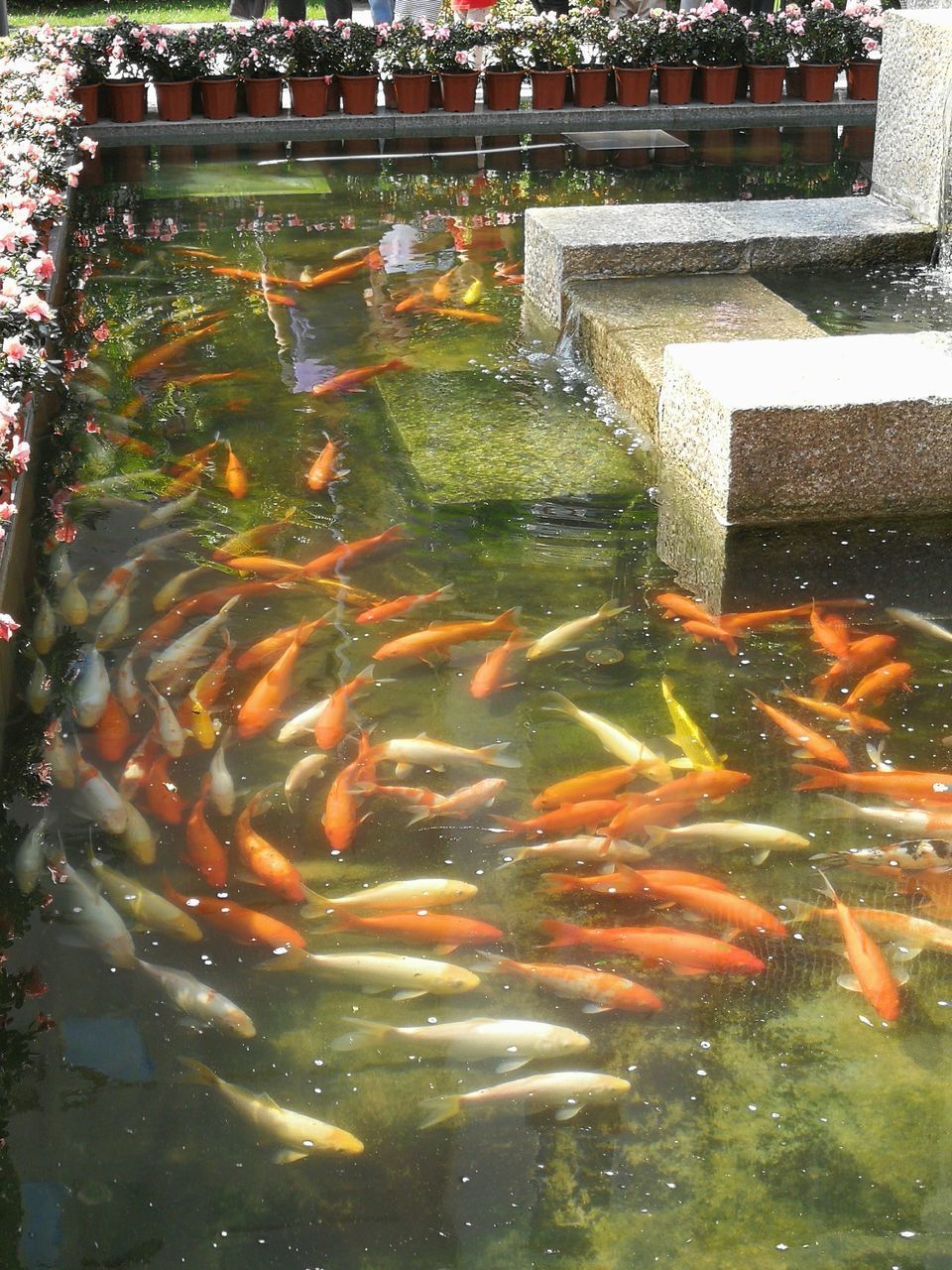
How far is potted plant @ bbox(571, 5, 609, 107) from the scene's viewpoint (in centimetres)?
1398

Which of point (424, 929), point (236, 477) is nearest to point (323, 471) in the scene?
point (236, 477)

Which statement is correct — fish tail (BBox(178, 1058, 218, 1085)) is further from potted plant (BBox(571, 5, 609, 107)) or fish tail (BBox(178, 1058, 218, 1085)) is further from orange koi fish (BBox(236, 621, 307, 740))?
potted plant (BBox(571, 5, 609, 107))

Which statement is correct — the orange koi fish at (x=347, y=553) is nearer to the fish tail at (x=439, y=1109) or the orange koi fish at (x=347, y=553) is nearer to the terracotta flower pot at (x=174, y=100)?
the fish tail at (x=439, y=1109)

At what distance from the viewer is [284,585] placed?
5.21 m

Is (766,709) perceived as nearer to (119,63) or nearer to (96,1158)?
(96,1158)

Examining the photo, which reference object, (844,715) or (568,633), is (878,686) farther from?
(568,633)

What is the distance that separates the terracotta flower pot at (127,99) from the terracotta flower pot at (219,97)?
1.83 feet

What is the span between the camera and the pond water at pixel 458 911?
2.86 meters

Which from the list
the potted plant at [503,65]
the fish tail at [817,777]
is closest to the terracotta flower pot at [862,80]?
the potted plant at [503,65]

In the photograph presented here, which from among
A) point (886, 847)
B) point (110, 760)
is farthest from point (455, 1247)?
point (110, 760)

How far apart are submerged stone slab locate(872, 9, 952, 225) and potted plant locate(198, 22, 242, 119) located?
694 centimetres

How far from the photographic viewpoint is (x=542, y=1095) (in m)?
3.07

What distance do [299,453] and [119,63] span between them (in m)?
8.59

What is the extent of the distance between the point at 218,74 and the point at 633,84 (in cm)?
391
